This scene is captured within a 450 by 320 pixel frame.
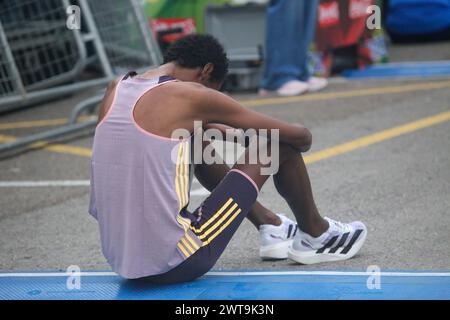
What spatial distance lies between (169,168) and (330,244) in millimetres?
938

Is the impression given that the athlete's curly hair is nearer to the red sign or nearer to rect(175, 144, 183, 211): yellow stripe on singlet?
rect(175, 144, 183, 211): yellow stripe on singlet

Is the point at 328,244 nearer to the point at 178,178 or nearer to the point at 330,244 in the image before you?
the point at 330,244

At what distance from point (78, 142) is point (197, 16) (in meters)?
3.06

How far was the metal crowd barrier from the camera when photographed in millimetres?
7590

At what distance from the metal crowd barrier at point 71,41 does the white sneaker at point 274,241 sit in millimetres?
3511

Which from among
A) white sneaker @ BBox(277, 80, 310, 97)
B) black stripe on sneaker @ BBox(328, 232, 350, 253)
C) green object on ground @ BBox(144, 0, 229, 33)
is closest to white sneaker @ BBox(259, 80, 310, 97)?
white sneaker @ BBox(277, 80, 310, 97)

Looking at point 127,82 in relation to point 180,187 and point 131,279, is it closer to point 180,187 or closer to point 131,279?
point 180,187

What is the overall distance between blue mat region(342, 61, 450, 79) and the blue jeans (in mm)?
932

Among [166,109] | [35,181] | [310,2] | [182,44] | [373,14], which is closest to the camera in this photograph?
[166,109]

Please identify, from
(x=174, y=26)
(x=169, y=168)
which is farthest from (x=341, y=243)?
(x=174, y=26)

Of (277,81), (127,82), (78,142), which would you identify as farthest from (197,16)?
(127,82)

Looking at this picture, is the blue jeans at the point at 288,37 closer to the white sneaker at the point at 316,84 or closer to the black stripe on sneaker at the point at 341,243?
the white sneaker at the point at 316,84

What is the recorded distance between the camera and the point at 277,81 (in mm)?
8586

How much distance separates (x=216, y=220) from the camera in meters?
3.57
